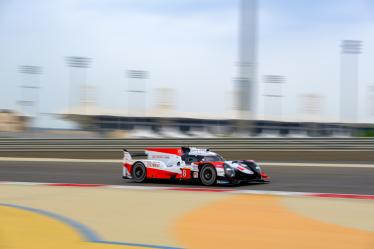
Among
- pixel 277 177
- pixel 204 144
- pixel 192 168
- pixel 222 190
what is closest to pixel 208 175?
pixel 192 168

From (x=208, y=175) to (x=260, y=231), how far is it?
5996mm

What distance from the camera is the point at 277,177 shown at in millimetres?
14781

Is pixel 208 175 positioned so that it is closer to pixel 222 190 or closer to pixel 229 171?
pixel 229 171

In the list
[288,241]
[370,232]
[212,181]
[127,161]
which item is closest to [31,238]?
[288,241]

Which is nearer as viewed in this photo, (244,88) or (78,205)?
(78,205)

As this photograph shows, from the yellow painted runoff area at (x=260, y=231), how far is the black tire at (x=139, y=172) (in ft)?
16.8

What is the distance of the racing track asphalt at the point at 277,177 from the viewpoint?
40.2 ft

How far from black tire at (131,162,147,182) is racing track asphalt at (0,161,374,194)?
0.74 ft

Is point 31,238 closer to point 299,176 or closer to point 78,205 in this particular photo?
point 78,205

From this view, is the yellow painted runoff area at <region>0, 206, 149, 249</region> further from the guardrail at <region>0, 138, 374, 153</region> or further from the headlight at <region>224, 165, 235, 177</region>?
the guardrail at <region>0, 138, 374, 153</region>

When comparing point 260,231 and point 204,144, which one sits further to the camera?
point 204,144

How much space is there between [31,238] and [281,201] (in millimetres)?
4730

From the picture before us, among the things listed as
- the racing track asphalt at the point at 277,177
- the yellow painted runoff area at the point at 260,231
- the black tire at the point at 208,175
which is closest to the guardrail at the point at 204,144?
the racing track asphalt at the point at 277,177

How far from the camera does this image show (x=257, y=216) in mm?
8000
